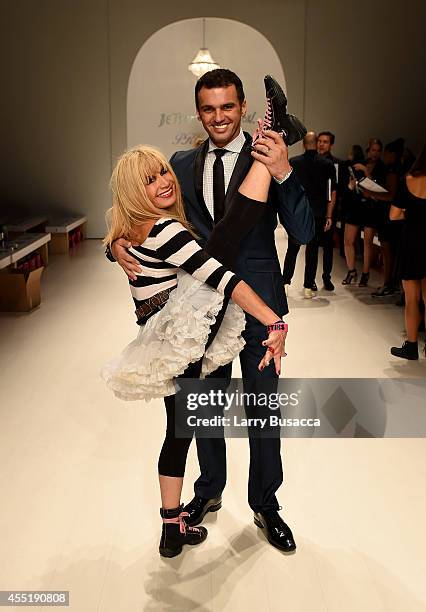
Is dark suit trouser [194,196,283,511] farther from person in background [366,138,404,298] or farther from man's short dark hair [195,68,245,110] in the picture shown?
person in background [366,138,404,298]

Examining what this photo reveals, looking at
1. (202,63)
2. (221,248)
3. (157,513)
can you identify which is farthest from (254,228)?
(202,63)

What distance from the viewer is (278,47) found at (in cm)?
1062

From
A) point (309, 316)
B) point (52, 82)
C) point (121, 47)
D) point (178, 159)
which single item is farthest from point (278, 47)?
point (178, 159)

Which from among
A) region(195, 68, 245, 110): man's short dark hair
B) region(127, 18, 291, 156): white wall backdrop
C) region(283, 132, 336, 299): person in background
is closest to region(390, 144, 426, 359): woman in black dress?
region(283, 132, 336, 299): person in background

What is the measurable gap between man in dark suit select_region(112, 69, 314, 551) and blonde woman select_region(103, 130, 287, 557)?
7 cm

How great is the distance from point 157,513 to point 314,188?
427cm

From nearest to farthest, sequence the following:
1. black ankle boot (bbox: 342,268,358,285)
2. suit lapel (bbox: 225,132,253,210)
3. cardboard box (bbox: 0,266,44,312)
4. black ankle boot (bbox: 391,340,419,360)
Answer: suit lapel (bbox: 225,132,253,210) < black ankle boot (bbox: 391,340,419,360) < cardboard box (bbox: 0,266,44,312) < black ankle boot (bbox: 342,268,358,285)

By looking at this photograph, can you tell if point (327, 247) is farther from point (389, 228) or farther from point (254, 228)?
point (254, 228)

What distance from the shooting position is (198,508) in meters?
2.68

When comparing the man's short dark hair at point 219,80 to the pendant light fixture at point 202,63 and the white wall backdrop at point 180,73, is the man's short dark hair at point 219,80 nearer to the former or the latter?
the pendant light fixture at point 202,63

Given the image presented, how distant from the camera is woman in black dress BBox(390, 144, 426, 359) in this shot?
178 inches

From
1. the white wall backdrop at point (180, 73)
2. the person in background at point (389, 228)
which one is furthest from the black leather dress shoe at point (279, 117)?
the white wall backdrop at point (180, 73)

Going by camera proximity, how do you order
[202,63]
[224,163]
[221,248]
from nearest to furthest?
[221,248] < [224,163] < [202,63]

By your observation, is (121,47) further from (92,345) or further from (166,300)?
(166,300)
